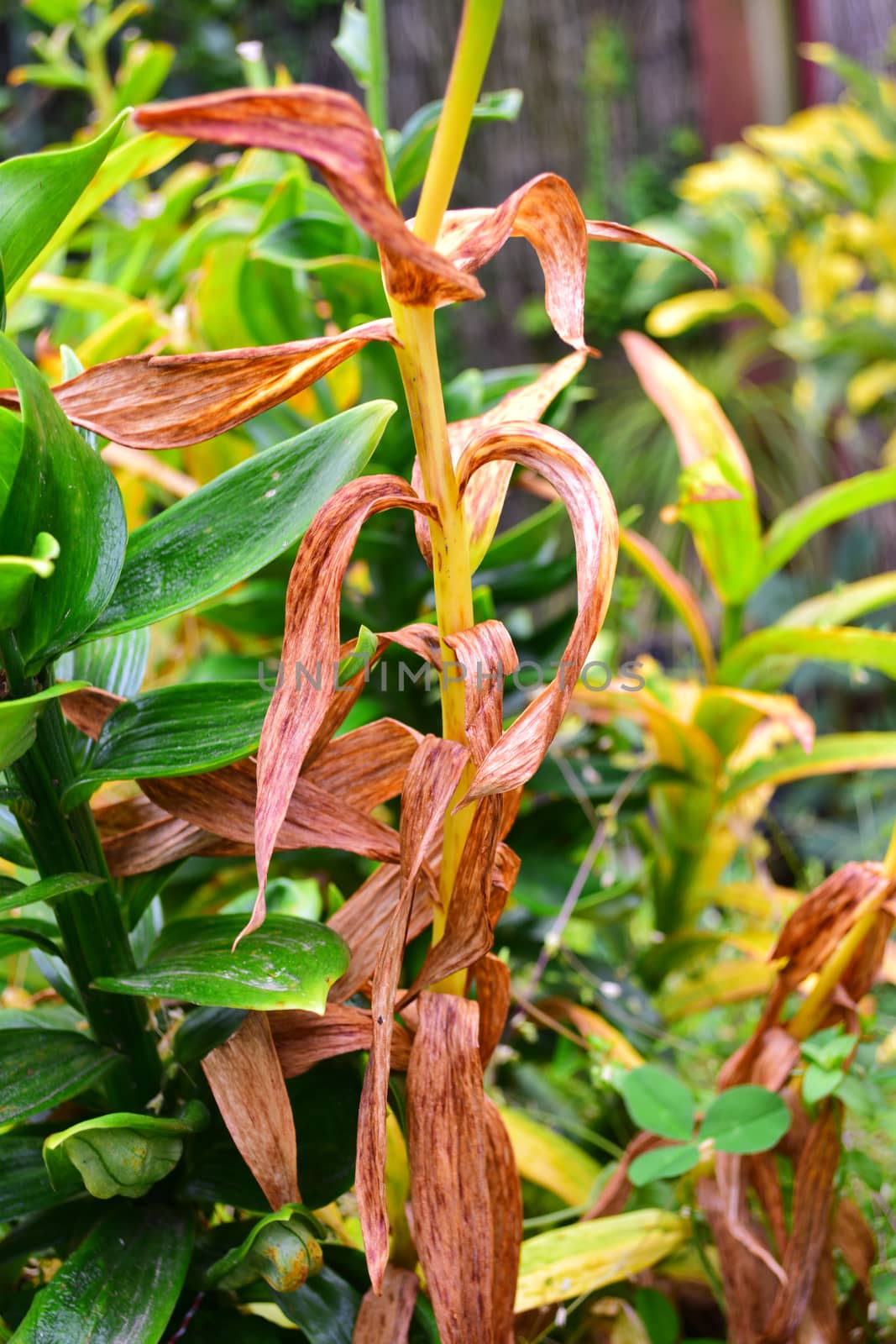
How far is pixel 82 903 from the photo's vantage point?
36cm

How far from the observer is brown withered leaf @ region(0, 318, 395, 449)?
313mm

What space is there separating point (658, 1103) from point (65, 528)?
353mm

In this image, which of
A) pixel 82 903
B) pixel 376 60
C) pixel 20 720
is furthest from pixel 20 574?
pixel 376 60

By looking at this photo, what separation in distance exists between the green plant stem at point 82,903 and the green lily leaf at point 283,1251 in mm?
Result: 79

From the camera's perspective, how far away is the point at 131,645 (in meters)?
0.43

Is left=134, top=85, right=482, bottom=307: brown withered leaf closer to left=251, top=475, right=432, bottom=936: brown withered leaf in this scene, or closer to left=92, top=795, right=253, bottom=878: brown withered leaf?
left=251, top=475, right=432, bottom=936: brown withered leaf

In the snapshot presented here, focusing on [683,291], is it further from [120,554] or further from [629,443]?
[120,554]

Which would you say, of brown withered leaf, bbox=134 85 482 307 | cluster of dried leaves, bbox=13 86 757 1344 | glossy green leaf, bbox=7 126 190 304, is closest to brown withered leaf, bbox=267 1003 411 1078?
cluster of dried leaves, bbox=13 86 757 1344

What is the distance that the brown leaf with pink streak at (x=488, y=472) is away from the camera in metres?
0.35

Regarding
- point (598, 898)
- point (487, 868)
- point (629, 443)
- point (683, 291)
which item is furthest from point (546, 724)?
point (683, 291)

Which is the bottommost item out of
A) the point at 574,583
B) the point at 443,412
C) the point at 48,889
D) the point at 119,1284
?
the point at 574,583

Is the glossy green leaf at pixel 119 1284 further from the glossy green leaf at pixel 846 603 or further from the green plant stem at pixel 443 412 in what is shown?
the glossy green leaf at pixel 846 603

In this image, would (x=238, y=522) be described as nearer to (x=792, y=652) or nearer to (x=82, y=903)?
(x=82, y=903)

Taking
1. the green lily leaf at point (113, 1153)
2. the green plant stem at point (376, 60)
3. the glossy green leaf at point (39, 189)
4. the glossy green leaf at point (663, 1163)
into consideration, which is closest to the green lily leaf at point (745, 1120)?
the glossy green leaf at point (663, 1163)
